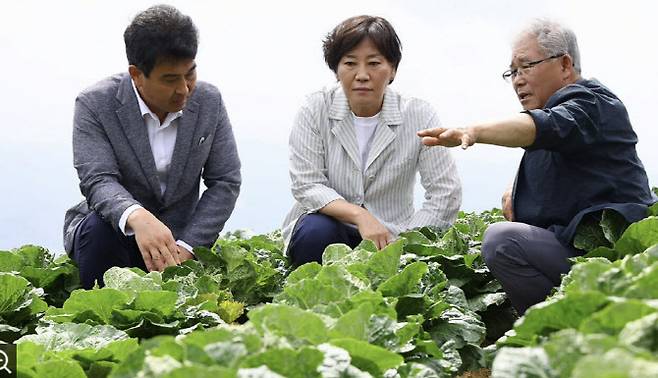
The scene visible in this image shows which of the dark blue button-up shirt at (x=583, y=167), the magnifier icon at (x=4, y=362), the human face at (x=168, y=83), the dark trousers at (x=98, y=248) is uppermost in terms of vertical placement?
the human face at (x=168, y=83)

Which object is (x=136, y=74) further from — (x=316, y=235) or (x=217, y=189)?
(x=316, y=235)

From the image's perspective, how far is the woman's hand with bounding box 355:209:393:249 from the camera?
173 inches

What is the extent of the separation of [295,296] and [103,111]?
7.90 ft

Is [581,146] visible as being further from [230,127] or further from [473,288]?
[230,127]

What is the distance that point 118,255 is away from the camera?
185 inches

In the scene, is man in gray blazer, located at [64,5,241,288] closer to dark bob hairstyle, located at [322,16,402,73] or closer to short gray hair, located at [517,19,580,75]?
dark bob hairstyle, located at [322,16,402,73]

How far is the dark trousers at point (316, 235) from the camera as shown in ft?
14.9

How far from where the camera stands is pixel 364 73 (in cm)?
455

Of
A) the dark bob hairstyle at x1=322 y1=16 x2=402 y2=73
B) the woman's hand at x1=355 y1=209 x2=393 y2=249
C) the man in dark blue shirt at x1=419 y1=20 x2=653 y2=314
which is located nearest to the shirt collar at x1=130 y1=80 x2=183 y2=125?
the dark bob hairstyle at x1=322 y1=16 x2=402 y2=73

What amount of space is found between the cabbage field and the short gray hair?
0.74 m

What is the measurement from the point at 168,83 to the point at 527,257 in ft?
6.44

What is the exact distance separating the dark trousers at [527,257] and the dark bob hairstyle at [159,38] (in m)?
1.75

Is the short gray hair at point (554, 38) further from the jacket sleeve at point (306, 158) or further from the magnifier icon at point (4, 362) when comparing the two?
the magnifier icon at point (4, 362)

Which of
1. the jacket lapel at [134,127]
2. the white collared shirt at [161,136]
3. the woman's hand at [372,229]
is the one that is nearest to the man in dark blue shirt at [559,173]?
the woman's hand at [372,229]
